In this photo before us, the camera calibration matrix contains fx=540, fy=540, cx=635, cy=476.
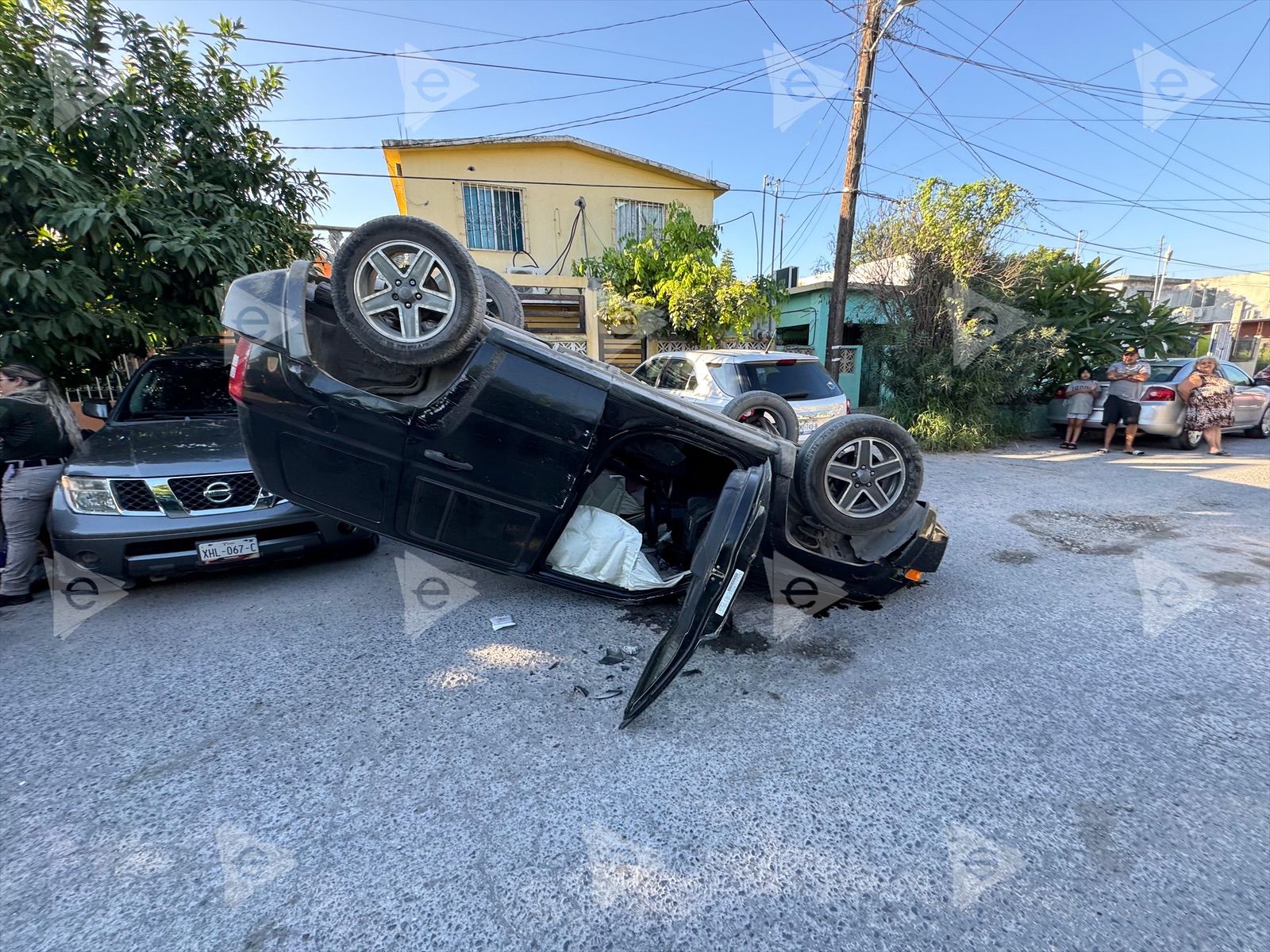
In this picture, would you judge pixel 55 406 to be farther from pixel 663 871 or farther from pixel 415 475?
pixel 663 871

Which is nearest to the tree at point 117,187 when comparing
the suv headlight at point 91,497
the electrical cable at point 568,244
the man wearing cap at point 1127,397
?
the suv headlight at point 91,497

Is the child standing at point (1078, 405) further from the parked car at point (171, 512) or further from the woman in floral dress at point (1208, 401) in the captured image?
the parked car at point (171, 512)

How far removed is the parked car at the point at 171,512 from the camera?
128 inches

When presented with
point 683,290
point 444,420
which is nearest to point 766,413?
point 444,420

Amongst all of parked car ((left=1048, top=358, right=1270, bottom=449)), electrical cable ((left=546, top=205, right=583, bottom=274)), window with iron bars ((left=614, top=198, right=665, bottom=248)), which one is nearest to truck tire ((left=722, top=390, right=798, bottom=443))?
parked car ((left=1048, top=358, right=1270, bottom=449))

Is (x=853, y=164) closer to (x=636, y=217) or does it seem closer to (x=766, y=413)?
(x=636, y=217)

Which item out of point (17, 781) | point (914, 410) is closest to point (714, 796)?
point (17, 781)

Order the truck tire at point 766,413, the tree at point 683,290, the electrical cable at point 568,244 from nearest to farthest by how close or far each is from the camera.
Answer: the truck tire at point 766,413, the tree at point 683,290, the electrical cable at point 568,244

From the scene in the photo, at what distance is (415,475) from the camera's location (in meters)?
2.60

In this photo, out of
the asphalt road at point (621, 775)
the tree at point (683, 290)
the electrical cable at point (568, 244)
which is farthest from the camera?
the electrical cable at point (568, 244)

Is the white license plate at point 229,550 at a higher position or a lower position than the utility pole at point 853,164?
lower

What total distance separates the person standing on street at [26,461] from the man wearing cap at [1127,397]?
1262cm

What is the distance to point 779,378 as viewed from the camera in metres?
6.39

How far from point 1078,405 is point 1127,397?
81 cm
